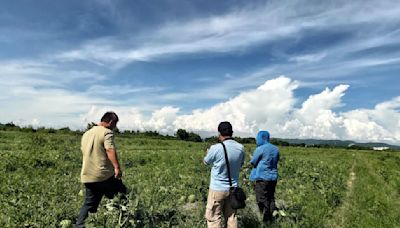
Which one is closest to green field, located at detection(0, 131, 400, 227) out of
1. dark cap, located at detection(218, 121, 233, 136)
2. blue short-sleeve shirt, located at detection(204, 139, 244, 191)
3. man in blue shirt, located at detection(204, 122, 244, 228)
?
man in blue shirt, located at detection(204, 122, 244, 228)

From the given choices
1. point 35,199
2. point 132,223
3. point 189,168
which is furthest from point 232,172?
point 189,168

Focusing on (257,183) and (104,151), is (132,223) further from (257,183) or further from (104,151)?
(257,183)

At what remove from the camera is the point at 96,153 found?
24.1 feet

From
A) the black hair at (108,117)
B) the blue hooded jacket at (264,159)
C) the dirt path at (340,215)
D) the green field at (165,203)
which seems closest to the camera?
the black hair at (108,117)

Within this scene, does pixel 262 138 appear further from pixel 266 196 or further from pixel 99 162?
pixel 99 162

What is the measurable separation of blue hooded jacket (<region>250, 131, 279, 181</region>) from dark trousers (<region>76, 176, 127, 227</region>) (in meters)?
3.41

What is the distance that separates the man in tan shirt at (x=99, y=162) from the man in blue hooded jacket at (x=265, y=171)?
3498mm

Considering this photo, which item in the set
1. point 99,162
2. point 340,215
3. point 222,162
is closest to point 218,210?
point 222,162

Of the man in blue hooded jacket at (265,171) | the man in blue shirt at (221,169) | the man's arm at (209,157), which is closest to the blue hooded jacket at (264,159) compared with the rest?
the man in blue hooded jacket at (265,171)

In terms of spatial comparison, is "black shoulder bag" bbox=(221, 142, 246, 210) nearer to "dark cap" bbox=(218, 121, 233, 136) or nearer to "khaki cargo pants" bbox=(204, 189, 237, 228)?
"khaki cargo pants" bbox=(204, 189, 237, 228)

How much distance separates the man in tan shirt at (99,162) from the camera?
7321 mm

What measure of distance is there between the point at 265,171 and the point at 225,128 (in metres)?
2.67

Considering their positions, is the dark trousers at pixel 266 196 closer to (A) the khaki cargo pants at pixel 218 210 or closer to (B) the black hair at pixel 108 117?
(A) the khaki cargo pants at pixel 218 210

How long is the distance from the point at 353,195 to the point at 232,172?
9.79 m
